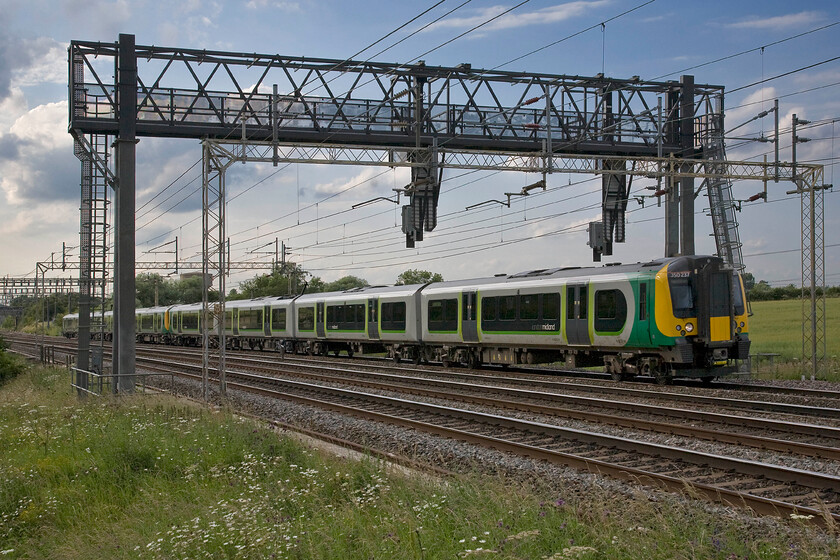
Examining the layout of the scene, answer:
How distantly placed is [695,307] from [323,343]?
21501mm

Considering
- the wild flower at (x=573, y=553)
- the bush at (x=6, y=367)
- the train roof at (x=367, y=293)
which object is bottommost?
the bush at (x=6, y=367)

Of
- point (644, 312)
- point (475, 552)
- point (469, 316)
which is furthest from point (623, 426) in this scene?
point (469, 316)

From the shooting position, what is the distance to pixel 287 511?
8.02 m

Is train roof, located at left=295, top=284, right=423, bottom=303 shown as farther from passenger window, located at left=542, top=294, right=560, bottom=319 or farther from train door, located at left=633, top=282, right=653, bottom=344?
train door, located at left=633, top=282, right=653, bottom=344

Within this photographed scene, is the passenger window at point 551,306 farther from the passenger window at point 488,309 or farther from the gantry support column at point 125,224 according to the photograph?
the gantry support column at point 125,224

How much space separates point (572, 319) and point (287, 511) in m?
14.5

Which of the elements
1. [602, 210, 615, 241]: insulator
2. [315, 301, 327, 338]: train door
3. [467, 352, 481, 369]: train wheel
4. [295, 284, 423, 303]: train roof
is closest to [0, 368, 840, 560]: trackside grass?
[467, 352, 481, 369]: train wheel

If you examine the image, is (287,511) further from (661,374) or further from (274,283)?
(274,283)

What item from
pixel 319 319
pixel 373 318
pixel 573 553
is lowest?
pixel 573 553

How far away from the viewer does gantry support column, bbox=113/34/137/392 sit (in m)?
20.9

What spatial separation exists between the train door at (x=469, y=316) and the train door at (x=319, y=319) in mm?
11254

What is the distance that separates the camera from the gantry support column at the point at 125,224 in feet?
68.7

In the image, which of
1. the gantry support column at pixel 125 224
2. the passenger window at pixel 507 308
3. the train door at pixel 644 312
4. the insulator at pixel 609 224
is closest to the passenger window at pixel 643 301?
the train door at pixel 644 312

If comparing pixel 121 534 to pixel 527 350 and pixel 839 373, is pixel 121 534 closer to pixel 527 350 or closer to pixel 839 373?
pixel 527 350
